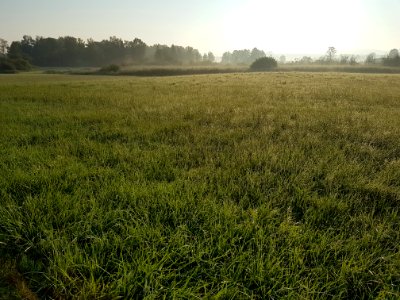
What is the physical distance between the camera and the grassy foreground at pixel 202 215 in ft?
6.64

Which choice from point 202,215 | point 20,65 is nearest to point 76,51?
point 20,65

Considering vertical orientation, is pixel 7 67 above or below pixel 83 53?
below

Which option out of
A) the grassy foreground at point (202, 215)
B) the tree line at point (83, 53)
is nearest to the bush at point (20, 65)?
the tree line at point (83, 53)

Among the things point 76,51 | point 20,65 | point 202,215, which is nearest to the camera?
point 202,215

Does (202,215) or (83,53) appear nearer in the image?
(202,215)

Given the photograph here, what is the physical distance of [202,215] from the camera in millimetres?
2730

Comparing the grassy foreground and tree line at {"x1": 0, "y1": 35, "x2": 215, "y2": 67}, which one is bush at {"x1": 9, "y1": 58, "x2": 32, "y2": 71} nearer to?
tree line at {"x1": 0, "y1": 35, "x2": 215, "y2": 67}

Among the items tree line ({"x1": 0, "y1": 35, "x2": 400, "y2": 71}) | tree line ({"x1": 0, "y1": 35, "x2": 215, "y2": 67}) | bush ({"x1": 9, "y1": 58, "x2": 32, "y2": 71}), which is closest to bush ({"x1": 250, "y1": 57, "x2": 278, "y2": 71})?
tree line ({"x1": 0, "y1": 35, "x2": 400, "y2": 71})

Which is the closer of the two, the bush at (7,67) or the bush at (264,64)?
the bush at (7,67)

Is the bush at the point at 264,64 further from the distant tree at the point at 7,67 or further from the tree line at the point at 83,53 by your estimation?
the distant tree at the point at 7,67

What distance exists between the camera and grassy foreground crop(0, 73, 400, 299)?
2.03m

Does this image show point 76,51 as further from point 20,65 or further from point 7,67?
Result: point 7,67

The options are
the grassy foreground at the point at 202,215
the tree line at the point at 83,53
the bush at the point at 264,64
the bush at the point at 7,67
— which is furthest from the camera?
the tree line at the point at 83,53

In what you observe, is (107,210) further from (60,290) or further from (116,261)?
(60,290)
